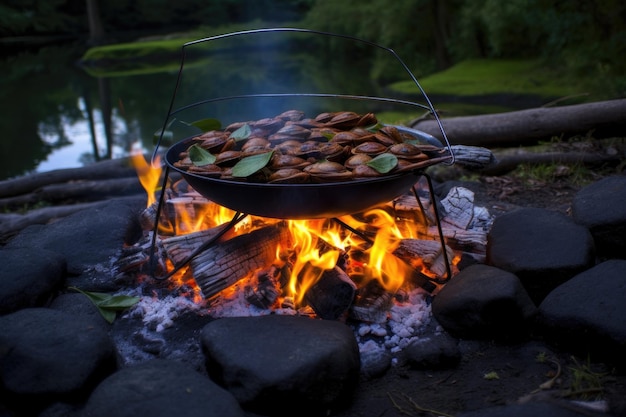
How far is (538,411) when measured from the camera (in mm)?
2049

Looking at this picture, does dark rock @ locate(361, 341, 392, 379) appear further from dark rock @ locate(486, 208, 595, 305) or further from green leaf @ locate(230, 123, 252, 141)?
green leaf @ locate(230, 123, 252, 141)

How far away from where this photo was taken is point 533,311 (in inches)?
108

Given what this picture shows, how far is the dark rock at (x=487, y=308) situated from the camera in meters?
2.68

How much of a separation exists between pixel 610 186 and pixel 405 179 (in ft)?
5.70

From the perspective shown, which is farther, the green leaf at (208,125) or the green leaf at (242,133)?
the green leaf at (208,125)

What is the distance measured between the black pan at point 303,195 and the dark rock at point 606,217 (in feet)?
4.37

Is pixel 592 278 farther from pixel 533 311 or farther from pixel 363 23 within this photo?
pixel 363 23

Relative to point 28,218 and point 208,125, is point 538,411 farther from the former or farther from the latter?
point 28,218

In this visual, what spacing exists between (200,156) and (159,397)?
1.30 metres

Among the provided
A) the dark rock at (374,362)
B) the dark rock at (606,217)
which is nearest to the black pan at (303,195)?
the dark rock at (374,362)

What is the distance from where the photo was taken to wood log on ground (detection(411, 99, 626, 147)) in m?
5.21

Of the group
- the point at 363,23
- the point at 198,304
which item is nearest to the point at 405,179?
the point at 198,304

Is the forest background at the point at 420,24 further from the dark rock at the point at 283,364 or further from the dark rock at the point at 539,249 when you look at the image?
the dark rock at the point at 283,364

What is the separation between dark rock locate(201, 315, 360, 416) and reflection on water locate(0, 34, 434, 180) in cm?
291
